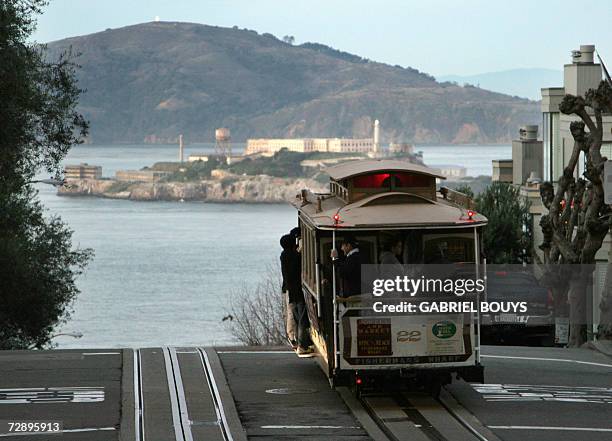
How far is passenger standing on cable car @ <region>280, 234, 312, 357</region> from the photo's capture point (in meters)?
18.5

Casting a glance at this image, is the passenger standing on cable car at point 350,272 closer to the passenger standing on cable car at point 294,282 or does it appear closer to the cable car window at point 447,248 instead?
the cable car window at point 447,248

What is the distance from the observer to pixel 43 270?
41.6 m

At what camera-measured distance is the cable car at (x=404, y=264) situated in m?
15.8

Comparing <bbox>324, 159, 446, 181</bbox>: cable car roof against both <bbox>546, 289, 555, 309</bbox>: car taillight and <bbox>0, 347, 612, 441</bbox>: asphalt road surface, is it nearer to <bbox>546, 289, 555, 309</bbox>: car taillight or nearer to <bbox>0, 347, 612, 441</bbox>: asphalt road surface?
<bbox>0, 347, 612, 441</bbox>: asphalt road surface

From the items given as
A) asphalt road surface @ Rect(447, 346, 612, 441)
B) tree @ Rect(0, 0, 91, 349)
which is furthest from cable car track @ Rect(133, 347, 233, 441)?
tree @ Rect(0, 0, 91, 349)

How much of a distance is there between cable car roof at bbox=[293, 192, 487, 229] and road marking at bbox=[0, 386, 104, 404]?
348 centimetres

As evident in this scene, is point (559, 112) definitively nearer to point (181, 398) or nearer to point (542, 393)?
point (542, 393)

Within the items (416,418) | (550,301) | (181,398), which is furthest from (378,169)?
(550,301)

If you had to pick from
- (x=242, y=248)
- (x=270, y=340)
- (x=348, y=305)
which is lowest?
(x=242, y=248)

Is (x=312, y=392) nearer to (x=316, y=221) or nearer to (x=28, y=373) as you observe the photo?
(x=316, y=221)

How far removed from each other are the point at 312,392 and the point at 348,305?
1.89 m

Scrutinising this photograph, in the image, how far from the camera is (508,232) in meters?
51.8

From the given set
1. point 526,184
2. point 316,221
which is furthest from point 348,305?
point 526,184

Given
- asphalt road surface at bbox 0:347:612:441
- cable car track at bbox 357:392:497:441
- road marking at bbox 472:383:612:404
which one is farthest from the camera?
road marking at bbox 472:383:612:404
